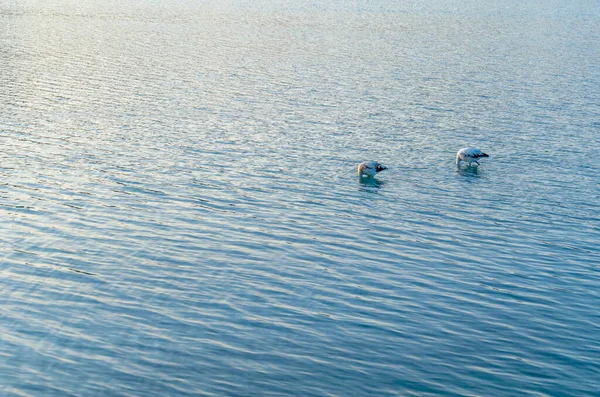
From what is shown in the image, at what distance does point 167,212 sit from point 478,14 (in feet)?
433

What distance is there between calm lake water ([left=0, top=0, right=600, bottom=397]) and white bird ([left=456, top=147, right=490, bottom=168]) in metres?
1.10

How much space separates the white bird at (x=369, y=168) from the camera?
4859cm

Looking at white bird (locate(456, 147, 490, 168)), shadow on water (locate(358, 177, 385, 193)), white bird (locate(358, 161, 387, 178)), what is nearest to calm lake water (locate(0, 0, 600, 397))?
shadow on water (locate(358, 177, 385, 193))

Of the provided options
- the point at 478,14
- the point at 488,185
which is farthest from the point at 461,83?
the point at 478,14

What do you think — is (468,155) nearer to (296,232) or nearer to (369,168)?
(369,168)

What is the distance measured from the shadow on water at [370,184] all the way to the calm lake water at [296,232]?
0.81 ft

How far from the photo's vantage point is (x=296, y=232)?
40188 millimetres

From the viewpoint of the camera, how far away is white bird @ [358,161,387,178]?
4859 centimetres

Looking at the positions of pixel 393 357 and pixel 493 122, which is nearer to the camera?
pixel 393 357

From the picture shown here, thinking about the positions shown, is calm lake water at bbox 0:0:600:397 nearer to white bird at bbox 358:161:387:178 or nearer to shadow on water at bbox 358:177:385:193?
shadow on water at bbox 358:177:385:193

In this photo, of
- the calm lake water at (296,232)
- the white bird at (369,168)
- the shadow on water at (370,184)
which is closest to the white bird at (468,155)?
the calm lake water at (296,232)

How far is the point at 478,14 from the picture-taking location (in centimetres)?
16200

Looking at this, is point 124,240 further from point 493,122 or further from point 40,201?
point 493,122

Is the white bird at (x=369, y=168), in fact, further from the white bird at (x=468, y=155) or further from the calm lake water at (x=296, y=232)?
the white bird at (x=468, y=155)
